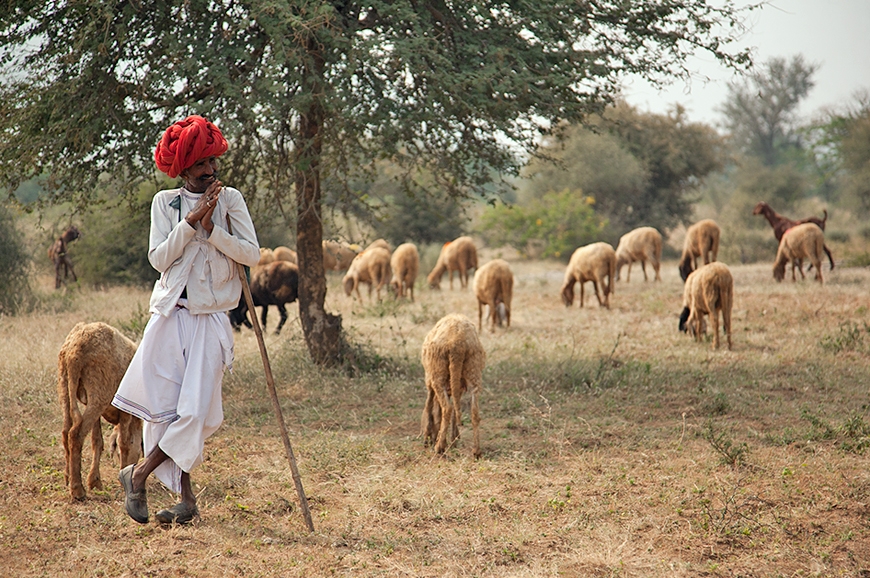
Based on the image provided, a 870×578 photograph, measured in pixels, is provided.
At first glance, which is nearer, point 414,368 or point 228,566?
point 228,566

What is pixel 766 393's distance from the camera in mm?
7898

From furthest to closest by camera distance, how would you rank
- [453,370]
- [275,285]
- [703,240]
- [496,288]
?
Answer: 1. [703,240]
2. [496,288]
3. [275,285]
4. [453,370]

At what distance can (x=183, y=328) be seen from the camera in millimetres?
4281

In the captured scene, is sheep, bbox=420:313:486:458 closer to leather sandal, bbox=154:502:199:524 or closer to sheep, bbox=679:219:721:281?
leather sandal, bbox=154:502:199:524

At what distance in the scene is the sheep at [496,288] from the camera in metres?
12.1

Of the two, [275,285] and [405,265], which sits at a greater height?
[405,265]

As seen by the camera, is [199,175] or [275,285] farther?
[275,285]

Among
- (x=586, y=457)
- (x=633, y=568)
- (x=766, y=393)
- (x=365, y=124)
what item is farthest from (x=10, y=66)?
(x=766, y=393)

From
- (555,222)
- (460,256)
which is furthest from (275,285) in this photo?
(555,222)

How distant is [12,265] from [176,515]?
10.6m

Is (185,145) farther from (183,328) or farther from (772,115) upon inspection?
(772,115)

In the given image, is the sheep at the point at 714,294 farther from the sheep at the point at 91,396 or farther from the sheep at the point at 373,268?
the sheep at the point at 91,396

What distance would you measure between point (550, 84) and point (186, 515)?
5475 millimetres

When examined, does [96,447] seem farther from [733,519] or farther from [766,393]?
[766,393]
